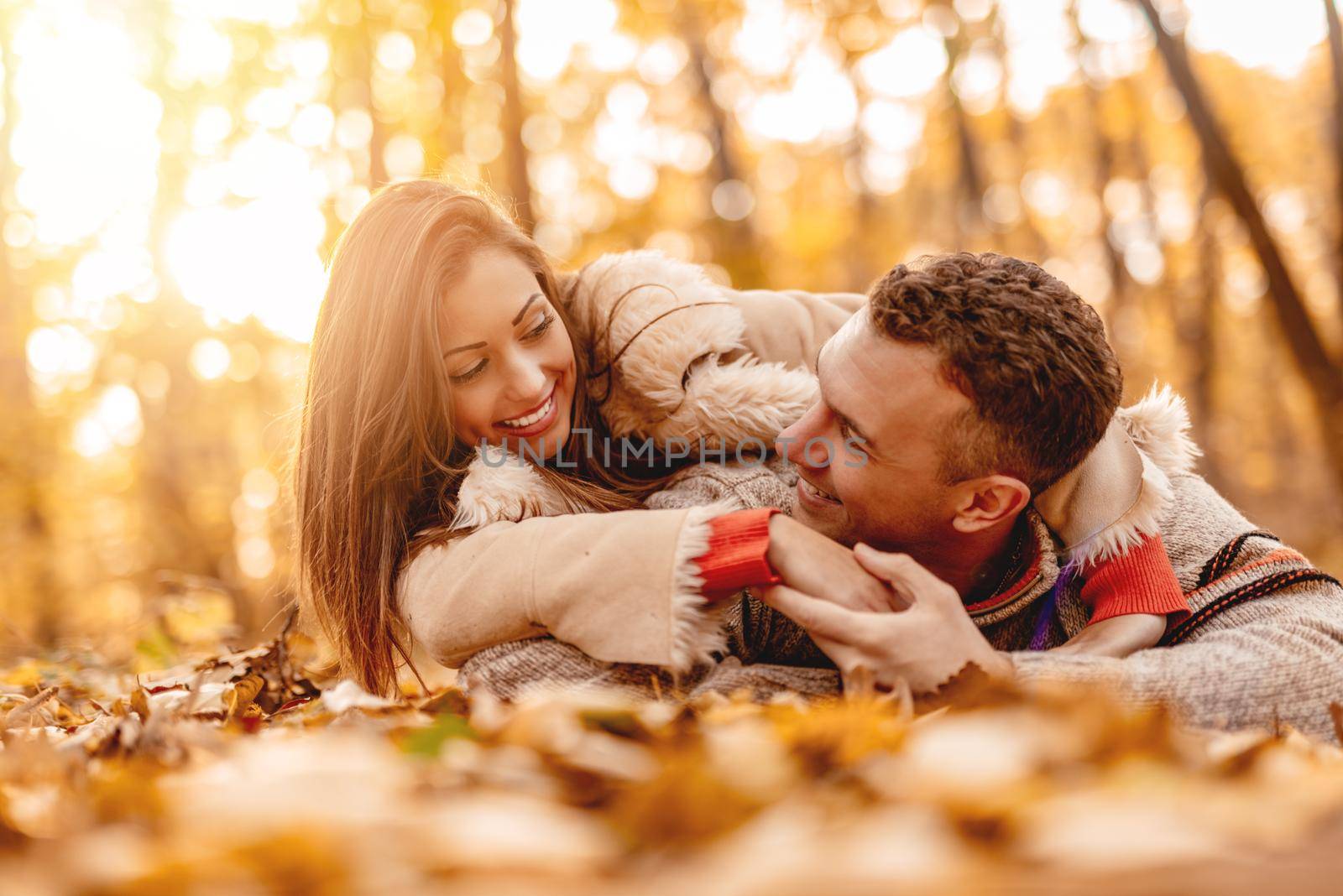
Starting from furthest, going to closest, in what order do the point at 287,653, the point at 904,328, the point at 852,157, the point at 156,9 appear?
the point at 852,157 → the point at 156,9 → the point at 287,653 → the point at 904,328

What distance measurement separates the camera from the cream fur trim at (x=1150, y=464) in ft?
7.63

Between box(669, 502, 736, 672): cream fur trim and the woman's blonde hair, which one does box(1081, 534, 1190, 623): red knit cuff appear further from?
the woman's blonde hair

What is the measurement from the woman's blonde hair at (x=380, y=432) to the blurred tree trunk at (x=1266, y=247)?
418 cm

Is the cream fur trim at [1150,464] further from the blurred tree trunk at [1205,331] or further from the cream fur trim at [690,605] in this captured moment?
the blurred tree trunk at [1205,331]

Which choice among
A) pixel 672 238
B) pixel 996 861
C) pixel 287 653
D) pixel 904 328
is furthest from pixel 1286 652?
pixel 672 238

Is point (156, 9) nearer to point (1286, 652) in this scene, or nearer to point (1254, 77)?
point (1286, 652)

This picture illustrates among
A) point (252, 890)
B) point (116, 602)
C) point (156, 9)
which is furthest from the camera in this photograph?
point (116, 602)

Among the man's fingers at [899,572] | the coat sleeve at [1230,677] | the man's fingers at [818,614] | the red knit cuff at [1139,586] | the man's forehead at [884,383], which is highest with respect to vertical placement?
the man's forehead at [884,383]

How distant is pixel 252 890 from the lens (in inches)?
33.4

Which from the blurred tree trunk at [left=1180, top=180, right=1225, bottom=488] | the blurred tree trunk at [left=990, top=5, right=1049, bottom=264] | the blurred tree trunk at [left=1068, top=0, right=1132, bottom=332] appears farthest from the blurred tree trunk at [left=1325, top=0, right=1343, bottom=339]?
the blurred tree trunk at [left=990, top=5, right=1049, bottom=264]

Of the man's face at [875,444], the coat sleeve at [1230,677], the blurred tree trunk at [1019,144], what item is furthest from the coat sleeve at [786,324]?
the blurred tree trunk at [1019,144]

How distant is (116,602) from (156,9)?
10.3 m

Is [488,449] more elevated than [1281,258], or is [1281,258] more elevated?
[1281,258]

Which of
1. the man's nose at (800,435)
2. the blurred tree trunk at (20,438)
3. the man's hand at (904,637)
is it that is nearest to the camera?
the man's hand at (904,637)
